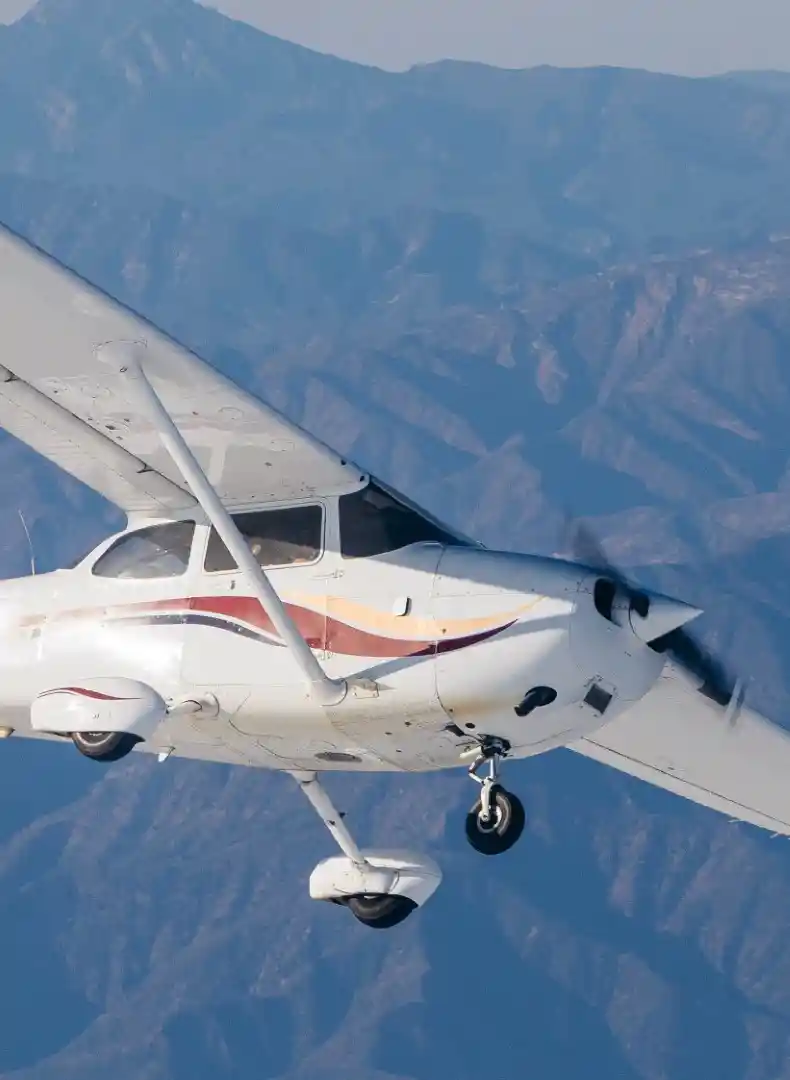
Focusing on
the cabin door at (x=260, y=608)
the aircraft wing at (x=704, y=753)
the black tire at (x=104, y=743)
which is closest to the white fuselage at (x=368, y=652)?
the cabin door at (x=260, y=608)

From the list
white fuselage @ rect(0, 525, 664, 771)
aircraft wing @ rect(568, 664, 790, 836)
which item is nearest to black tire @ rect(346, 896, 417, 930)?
aircraft wing @ rect(568, 664, 790, 836)

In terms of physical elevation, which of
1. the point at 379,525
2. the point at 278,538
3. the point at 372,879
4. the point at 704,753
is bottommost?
the point at 372,879

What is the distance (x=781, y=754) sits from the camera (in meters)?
25.2

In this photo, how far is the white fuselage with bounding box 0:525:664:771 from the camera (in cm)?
2009

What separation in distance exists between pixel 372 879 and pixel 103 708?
456 cm

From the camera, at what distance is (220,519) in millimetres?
20156

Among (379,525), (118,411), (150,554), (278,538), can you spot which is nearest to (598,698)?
(379,525)

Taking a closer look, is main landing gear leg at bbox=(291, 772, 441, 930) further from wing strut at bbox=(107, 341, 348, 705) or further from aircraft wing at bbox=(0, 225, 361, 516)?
aircraft wing at bbox=(0, 225, 361, 516)

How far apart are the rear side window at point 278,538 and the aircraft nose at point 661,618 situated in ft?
10.3

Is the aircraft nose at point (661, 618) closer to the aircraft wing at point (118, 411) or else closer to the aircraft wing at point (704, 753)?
the aircraft wing at point (118, 411)

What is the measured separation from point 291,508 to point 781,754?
700 cm

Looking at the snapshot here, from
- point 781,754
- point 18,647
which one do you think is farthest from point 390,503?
point 781,754

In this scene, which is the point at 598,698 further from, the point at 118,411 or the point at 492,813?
the point at 118,411

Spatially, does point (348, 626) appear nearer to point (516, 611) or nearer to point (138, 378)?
point (516, 611)
